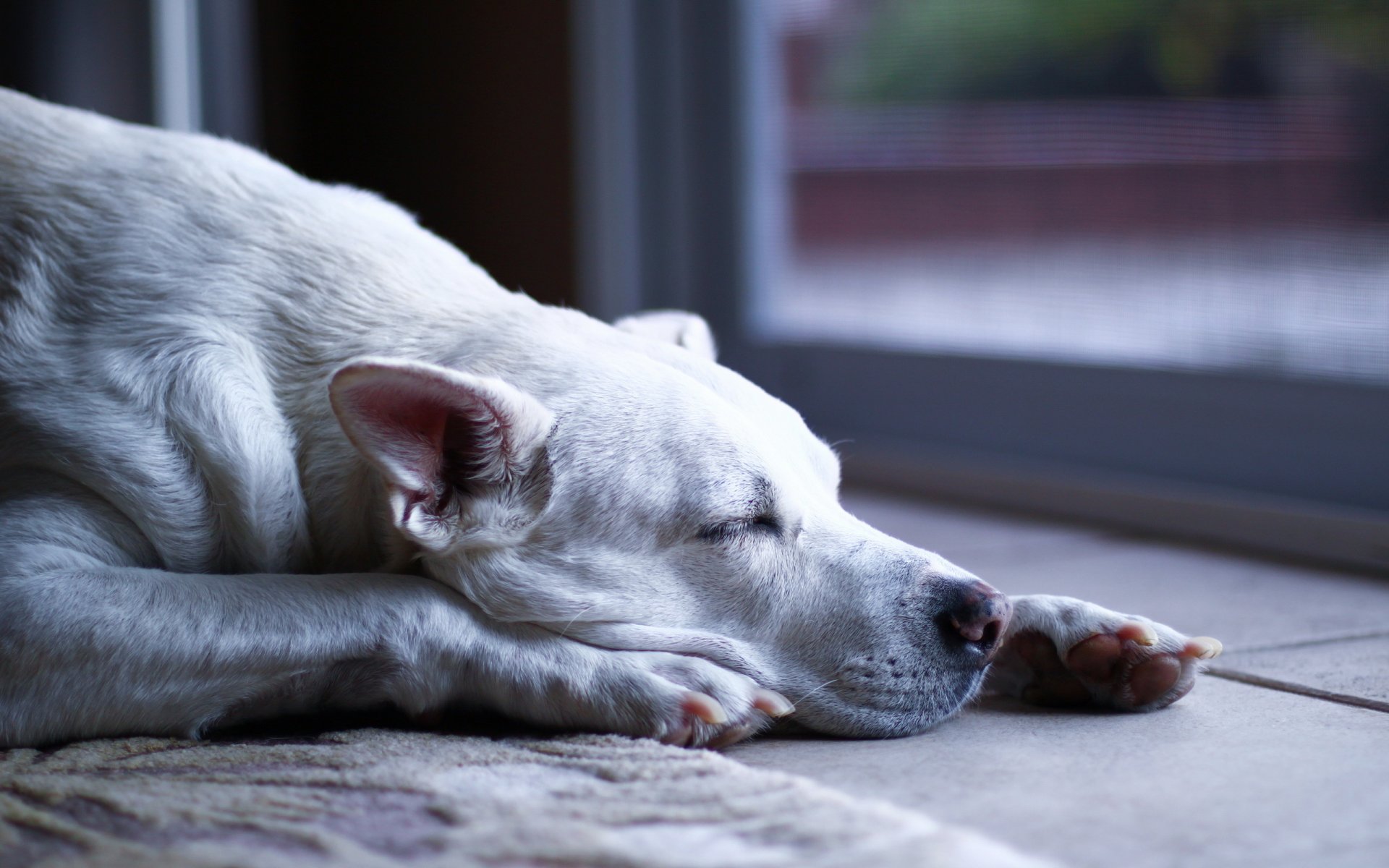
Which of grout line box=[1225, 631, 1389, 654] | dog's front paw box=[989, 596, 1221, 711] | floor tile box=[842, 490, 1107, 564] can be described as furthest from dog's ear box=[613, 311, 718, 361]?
grout line box=[1225, 631, 1389, 654]

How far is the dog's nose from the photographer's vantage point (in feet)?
5.57

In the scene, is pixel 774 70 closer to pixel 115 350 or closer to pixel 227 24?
pixel 227 24

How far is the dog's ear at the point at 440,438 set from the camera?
1.60 m

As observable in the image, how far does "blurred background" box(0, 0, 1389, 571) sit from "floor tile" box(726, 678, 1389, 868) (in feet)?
3.83

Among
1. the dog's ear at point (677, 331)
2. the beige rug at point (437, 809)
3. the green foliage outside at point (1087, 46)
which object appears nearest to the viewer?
the beige rug at point (437, 809)

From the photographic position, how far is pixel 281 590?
66.8 inches

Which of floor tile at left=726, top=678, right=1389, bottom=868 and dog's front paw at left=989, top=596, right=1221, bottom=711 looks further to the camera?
dog's front paw at left=989, top=596, right=1221, bottom=711

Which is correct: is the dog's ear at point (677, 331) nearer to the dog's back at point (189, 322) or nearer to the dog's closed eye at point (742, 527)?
the dog's back at point (189, 322)

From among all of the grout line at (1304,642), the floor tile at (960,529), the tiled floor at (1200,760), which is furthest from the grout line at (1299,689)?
the floor tile at (960,529)

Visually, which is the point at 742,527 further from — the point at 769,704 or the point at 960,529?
the point at 960,529

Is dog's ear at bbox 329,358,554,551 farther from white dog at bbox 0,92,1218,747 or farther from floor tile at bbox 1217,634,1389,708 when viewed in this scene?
floor tile at bbox 1217,634,1389,708

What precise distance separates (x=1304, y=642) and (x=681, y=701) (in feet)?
3.54

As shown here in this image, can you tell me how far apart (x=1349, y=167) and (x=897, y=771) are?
6.27ft

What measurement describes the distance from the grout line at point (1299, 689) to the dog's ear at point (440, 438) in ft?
3.19
